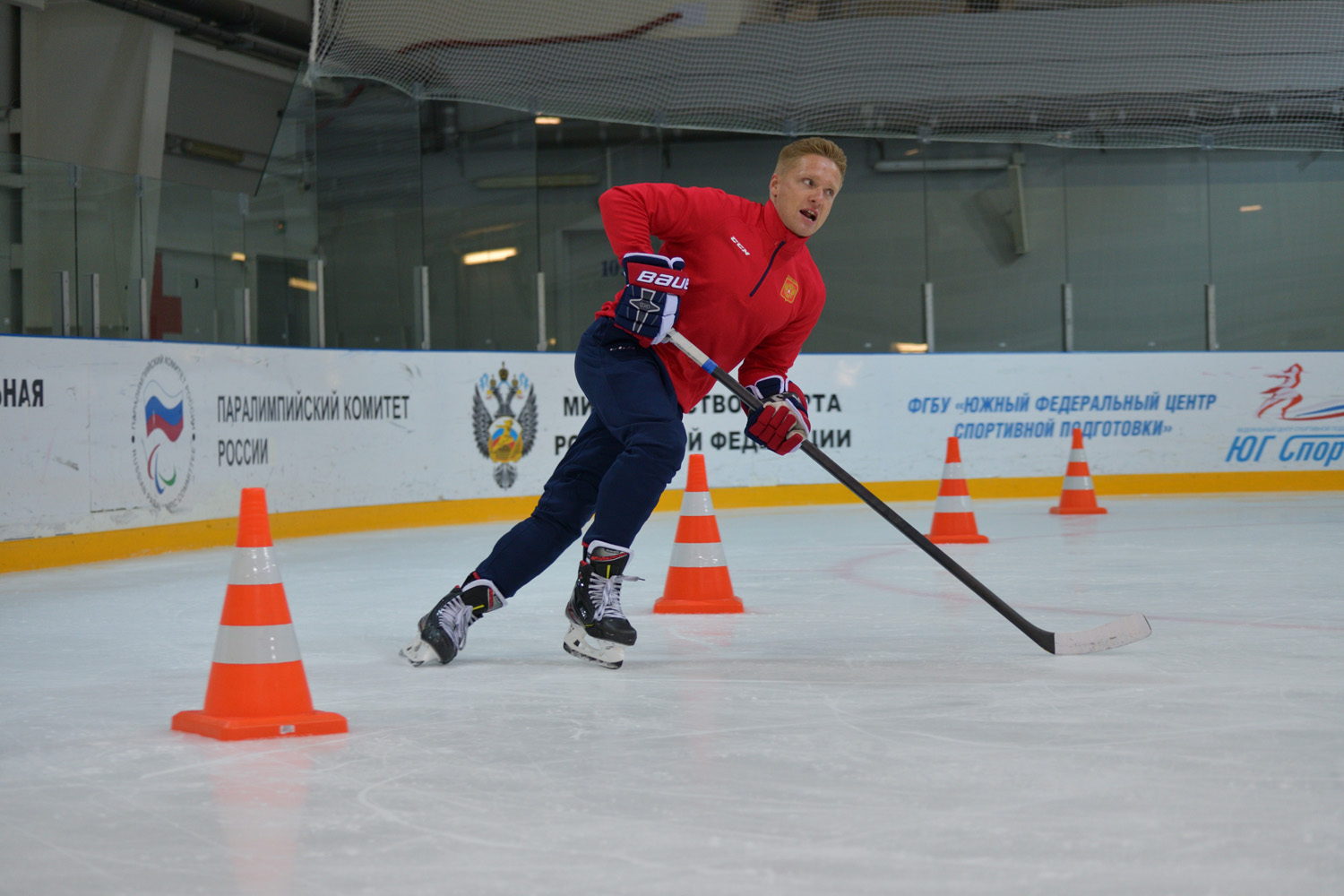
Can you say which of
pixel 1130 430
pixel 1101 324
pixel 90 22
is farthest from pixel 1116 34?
pixel 90 22

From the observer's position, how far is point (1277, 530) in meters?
7.52

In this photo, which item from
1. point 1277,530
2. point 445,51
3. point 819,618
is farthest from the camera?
point 445,51

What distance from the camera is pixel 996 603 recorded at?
11.7 feet

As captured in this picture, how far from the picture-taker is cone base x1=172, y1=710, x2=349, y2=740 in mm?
2613

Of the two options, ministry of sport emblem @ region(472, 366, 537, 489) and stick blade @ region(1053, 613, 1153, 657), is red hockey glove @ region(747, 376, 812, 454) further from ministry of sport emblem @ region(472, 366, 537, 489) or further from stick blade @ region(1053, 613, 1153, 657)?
ministry of sport emblem @ region(472, 366, 537, 489)

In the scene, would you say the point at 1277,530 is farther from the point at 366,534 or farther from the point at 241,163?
the point at 241,163

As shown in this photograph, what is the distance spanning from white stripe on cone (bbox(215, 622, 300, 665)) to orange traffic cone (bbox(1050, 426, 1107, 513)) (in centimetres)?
729

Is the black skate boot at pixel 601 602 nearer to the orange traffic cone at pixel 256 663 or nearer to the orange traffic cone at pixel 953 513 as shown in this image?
the orange traffic cone at pixel 256 663

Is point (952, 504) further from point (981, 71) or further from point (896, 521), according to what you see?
point (981, 71)

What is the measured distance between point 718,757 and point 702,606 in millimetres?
2112

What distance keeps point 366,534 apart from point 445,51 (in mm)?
4182

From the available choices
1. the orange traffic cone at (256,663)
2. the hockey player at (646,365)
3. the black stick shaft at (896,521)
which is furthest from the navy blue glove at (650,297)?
the orange traffic cone at (256,663)

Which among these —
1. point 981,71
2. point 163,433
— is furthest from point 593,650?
point 981,71

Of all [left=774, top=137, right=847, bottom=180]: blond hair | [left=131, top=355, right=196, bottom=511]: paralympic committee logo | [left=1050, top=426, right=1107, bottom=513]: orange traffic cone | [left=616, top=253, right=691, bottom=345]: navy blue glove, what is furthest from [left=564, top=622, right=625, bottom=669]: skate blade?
Answer: [left=1050, top=426, right=1107, bottom=513]: orange traffic cone
